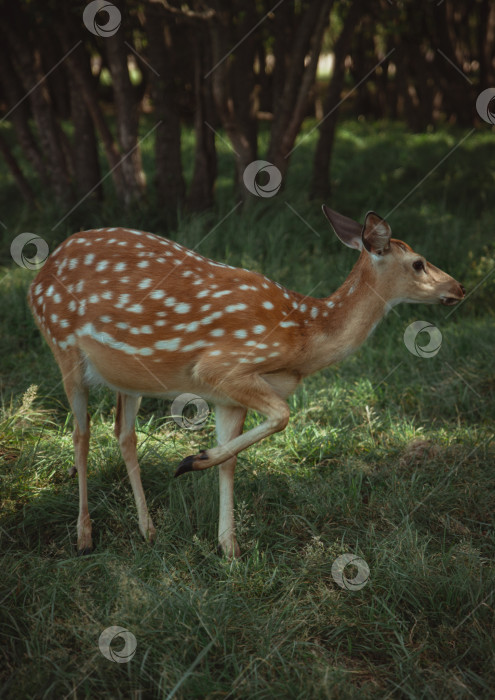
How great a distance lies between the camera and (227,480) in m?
3.79

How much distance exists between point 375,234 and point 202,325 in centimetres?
98

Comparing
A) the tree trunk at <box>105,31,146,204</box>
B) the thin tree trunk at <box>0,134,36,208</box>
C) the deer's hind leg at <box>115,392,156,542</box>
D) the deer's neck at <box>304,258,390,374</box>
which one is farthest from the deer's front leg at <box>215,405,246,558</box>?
the thin tree trunk at <box>0,134,36,208</box>

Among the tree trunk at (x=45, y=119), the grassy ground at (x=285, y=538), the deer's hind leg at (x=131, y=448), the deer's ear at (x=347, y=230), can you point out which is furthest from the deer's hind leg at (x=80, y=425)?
the tree trunk at (x=45, y=119)

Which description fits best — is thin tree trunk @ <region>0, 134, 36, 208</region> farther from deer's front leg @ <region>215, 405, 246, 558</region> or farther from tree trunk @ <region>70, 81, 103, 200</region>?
deer's front leg @ <region>215, 405, 246, 558</region>

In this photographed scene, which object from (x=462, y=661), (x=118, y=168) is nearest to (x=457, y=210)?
(x=118, y=168)

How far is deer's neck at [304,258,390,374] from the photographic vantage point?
3.71 metres

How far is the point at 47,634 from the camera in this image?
9.60ft

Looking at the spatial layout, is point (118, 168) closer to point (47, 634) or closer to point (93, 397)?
point (93, 397)

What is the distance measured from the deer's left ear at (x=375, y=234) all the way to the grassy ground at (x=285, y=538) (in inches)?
50.9

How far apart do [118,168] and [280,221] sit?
186cm

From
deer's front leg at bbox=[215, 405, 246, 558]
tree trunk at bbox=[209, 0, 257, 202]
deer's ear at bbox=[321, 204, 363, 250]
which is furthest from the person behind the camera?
tree trunk at bbox=[209, 0, 257, 202]

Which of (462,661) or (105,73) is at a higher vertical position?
(462,661)

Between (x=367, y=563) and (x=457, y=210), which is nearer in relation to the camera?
(x=367, y=563)

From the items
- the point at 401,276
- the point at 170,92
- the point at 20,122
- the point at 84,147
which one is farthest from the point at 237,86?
the point at 401,276
